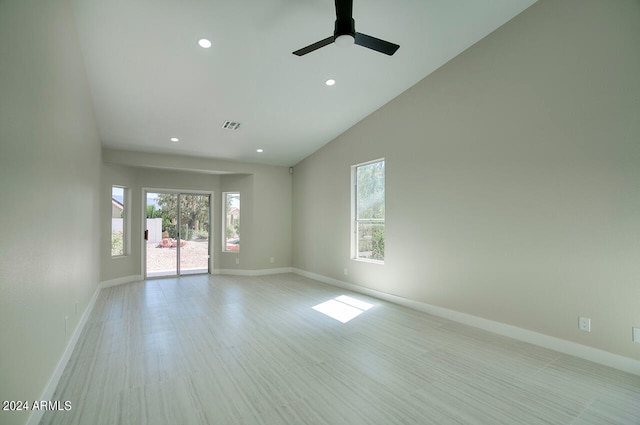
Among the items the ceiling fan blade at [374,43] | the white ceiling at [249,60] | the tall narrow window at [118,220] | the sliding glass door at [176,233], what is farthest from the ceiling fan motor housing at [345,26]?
the sliding glass door at [176,233]

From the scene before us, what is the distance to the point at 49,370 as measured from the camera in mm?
2246

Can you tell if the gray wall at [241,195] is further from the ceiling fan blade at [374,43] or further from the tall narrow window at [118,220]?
the ceiling fan blade at [374,43]

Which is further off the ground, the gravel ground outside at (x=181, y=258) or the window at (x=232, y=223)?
the window at (x=232, y=223)

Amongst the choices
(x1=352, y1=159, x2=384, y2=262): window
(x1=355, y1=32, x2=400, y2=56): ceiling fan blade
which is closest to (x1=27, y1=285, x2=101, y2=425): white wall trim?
(x1=355, y1=32, x2=400, y2=56): ceiling fan blade

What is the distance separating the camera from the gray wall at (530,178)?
279 centimetres

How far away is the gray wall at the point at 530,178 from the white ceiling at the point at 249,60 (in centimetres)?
54

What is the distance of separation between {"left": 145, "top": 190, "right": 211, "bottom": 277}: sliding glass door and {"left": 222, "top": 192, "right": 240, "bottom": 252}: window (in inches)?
16.9

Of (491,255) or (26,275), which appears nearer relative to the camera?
(26,275)

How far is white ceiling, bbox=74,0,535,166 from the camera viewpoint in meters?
3.05

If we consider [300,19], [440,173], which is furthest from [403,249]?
[300,19]

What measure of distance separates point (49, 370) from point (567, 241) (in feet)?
15.5

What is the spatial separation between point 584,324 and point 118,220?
780 centimetres

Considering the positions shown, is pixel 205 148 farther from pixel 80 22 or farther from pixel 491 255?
pixel 491 255

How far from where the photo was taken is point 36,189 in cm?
195
